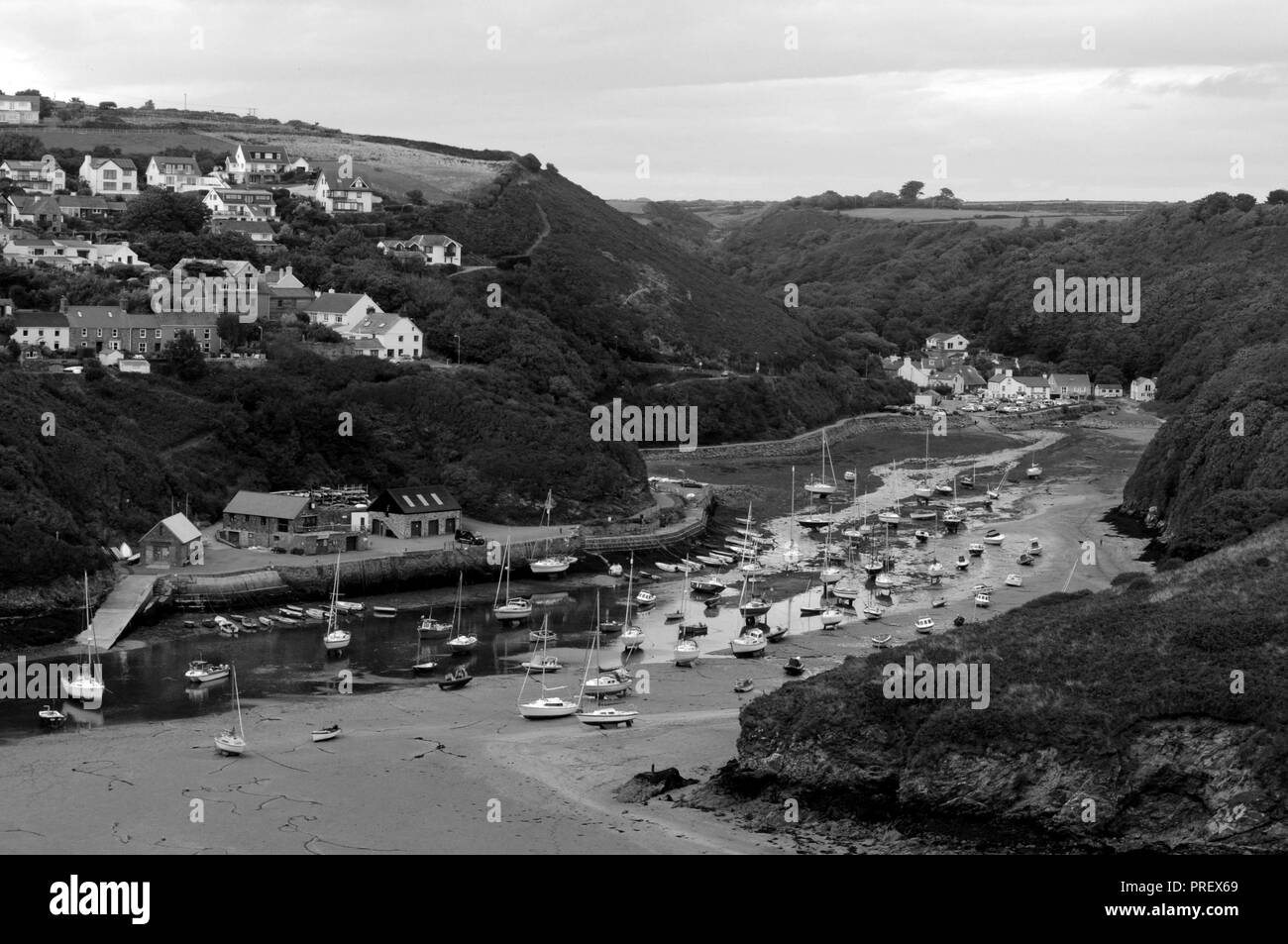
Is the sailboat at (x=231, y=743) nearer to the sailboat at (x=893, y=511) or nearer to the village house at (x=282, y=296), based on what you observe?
the sailboat at (x=893, y=511)

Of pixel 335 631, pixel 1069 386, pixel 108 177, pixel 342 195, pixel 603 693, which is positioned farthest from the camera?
pixel 1069 386

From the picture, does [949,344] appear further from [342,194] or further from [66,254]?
[66,254]

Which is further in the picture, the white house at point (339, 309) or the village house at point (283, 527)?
the white house at point (339, 309)

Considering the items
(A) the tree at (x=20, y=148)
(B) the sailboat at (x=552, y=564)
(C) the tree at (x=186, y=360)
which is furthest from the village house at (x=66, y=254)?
(B) the sailboat at (x=552, y=564)

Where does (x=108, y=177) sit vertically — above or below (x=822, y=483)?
above

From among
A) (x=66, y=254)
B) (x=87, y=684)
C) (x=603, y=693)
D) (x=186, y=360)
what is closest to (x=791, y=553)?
(x=603, y=693)

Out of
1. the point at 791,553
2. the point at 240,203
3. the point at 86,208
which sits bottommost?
the point at 791,553

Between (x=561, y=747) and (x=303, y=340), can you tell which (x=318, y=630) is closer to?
(x=561, y=747)

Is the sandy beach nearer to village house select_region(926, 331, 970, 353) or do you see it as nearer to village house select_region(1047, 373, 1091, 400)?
village house select_region(1047, 373, 1091, 400)
